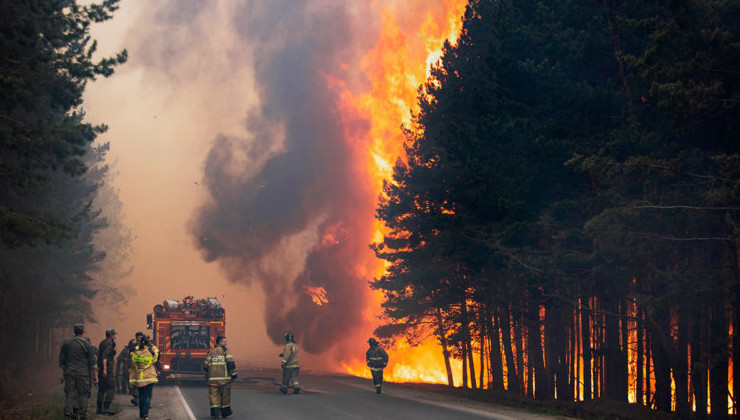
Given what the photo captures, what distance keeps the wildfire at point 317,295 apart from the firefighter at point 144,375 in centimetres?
3965

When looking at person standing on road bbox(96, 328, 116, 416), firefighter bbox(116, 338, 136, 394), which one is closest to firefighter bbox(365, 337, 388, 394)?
firefighter bbox(116, 338, 136, 394)

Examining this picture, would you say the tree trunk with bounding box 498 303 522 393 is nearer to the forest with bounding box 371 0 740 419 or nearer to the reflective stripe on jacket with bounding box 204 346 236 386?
the forest with bounding box 371 0 740 419

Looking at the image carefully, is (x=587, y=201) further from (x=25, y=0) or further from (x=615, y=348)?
(x=25, y=0)

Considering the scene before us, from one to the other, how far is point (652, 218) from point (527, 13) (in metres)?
8.03

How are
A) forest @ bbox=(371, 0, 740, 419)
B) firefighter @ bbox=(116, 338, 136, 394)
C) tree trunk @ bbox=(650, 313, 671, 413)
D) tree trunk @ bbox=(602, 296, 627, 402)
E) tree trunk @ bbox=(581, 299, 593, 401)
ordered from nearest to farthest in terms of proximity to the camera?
forest @ bbox=(371, 0, 740, 419), tree trunk @ bbox=(650, 313, 671, 413), tree trunk @ bbox=(602, 296, 627, 402), tree trunk @ bbox=(581, 299, 593, 401), firefighter @ bbox=(116, 338, 136, 394)

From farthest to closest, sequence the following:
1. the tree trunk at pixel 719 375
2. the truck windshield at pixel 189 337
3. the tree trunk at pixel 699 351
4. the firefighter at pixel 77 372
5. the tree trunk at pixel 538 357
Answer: the truck windshield at pixel 189 337
the tree trunk at pixel 538 357
the tree trunk at pixel 699 351
the tree trunk at pixel 719 375
the firefighter at pixel 77 372

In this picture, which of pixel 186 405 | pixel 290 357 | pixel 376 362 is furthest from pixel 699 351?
pixel 186 405

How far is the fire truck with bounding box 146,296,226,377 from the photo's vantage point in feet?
97.3

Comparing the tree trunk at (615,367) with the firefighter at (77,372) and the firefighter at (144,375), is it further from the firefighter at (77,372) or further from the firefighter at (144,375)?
the firefighter at (77,372)

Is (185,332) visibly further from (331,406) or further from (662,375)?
(662,375)

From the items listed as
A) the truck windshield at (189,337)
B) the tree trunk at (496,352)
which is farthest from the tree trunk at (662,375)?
the truck windshield at (189,337)

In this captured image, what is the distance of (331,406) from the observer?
64.2 ft

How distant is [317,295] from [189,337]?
28.0 meters

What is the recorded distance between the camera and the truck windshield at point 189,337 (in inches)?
1177
